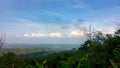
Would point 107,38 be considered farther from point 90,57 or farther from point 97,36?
point 90,57

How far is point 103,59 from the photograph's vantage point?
1567 cm

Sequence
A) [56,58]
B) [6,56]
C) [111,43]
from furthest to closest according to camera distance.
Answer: [56,58] → [6,56] → [111,43]

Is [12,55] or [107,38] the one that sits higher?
[107,38]

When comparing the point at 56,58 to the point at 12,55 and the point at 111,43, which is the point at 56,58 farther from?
the point at 111,43

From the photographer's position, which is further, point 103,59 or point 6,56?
point 6,56

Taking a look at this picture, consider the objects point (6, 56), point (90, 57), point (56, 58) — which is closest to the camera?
point (90, 57)

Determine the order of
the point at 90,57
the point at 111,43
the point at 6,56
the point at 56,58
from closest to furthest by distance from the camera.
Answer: the point at 90,57 → the point at 111,43 → the point at 6,56 → the point at 56,58

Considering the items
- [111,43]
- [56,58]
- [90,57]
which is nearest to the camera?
[90,57]

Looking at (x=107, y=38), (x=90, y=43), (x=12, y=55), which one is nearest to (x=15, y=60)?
(x=12, y=55)

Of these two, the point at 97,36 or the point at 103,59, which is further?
the point at 97,36

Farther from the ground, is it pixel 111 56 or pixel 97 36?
pixel 97 36

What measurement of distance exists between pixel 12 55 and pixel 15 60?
0.67 m

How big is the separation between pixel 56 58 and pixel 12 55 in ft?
28.1

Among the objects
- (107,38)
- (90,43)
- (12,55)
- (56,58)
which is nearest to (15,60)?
(12,55)
